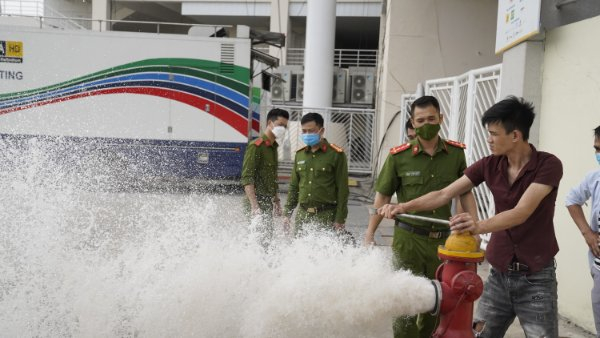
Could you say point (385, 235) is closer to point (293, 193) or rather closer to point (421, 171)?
point (293, 193)

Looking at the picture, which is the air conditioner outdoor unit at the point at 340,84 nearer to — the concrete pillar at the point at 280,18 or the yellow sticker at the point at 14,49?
the concrete pillar at the point at 280,18

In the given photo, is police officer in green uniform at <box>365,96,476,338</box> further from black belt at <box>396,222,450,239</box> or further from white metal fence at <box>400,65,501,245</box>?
white metal fence at <box>400,65,501,245</box>

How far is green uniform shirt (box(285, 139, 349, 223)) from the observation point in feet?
16.8

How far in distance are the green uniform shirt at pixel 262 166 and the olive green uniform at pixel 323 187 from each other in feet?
2.25

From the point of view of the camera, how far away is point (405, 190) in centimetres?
395

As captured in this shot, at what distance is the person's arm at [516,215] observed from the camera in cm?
259


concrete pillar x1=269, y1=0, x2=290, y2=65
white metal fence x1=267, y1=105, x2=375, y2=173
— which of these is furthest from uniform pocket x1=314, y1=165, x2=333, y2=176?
concrete pillar x1=269, y1=0, x2=290, y2=65

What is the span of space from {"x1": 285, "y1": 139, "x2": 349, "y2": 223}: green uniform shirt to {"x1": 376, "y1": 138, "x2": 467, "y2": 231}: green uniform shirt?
119 centimetres

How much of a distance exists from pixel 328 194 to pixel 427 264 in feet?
5.17

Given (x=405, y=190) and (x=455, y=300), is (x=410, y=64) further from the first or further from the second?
(x=455, y=300)

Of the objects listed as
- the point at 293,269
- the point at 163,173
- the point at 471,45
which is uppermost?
the point at 471,45

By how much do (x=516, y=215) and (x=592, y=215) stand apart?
1.32 metres

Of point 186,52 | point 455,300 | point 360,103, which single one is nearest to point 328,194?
point 455,300

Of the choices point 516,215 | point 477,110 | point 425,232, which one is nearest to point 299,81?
point 477,110
